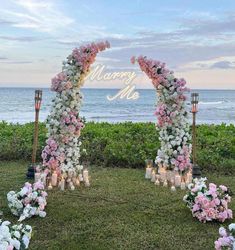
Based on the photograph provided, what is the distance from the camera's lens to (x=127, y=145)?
38.4ft

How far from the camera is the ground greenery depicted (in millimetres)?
11273

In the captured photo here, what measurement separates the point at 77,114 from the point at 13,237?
15.9ft

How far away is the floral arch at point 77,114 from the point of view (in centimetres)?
902

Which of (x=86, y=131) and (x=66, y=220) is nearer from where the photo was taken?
(x=66, y=220)

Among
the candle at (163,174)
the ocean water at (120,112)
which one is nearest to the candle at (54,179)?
the candle at (163,174)

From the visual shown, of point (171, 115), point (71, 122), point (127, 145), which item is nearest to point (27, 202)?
point (71, 122)

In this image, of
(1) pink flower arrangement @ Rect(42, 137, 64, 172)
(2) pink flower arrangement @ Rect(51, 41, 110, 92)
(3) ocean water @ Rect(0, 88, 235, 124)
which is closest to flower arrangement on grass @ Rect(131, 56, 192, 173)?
(2) pink flower arrangement @ Rect(51, 41, 110, 92)

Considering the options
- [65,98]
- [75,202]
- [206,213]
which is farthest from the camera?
[65,98]

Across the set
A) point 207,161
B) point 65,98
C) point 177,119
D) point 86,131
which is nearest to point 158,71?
point 177,119

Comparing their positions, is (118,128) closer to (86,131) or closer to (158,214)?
(86,131)

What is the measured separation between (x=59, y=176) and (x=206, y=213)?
10.2 ft

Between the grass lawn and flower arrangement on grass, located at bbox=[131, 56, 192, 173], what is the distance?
2.17 feet

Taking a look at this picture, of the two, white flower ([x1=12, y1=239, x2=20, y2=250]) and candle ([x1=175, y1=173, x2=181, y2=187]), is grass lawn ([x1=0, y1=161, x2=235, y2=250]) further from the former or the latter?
white flower ([x1=12, y1=239, x2=20, y2=250])

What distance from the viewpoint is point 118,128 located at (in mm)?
13820
